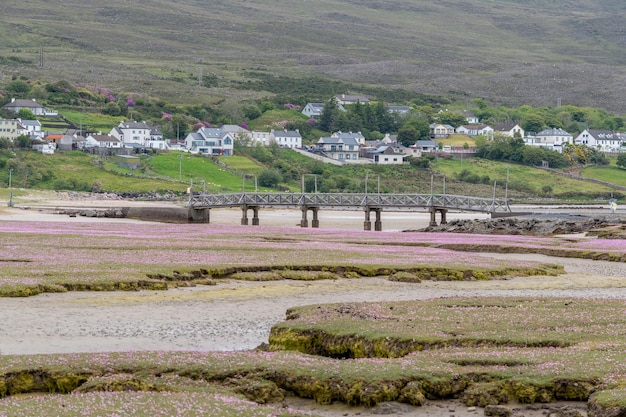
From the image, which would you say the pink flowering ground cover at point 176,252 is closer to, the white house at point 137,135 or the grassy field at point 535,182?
the grassy field at point 535,182

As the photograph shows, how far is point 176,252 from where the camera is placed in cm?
5262

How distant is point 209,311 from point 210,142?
522ft

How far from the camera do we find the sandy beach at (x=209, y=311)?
28.5m

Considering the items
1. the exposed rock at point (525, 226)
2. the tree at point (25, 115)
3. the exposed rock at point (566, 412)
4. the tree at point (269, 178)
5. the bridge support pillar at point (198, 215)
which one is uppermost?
the tree at point (25, 115)

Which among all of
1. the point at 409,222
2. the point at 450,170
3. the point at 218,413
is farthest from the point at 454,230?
the point at 450,170

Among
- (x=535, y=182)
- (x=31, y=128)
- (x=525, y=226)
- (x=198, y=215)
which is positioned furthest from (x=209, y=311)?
(x=535, y=182)

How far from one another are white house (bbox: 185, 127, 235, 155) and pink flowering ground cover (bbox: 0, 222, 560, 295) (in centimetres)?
11610

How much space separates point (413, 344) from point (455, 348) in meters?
1.08

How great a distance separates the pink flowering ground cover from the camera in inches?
1645

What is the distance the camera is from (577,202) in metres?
155

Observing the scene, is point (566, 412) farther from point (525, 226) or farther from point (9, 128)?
point (9, 128)

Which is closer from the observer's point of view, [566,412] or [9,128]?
[566,412]

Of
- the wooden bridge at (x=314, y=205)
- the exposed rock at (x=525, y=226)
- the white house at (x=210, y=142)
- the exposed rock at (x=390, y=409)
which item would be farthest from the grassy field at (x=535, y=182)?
the exposed rock at (x=390, y=409)

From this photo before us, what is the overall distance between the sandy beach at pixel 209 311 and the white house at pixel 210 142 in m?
143
